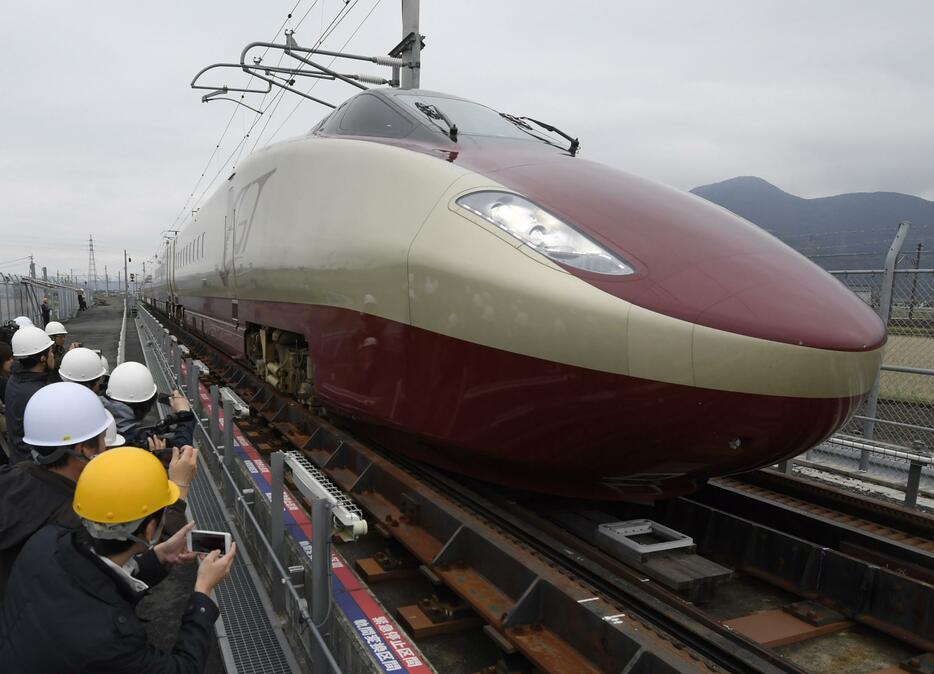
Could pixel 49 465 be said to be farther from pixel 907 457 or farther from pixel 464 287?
pixel 907 457

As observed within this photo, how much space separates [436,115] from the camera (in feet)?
15.5

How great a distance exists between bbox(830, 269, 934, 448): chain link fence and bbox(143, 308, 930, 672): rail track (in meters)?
1.92

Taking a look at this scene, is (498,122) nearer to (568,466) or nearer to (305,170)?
(305,170)

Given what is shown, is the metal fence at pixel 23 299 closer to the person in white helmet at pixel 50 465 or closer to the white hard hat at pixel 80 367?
the white hard hat at pixel 80 367

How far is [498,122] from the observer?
5051 mm

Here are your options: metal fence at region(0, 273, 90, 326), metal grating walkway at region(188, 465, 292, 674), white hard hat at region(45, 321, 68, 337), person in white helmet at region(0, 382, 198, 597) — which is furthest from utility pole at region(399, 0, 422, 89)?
metal fence at region(0, 273, 90, 326)

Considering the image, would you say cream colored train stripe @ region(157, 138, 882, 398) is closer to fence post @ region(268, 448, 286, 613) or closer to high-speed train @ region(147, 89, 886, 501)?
high-speed train @ region(147, 89, 886, 501)

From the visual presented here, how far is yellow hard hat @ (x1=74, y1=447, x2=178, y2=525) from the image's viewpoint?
180cm

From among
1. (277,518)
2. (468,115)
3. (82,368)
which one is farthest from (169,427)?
(468,115)

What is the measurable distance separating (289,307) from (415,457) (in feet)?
5.83

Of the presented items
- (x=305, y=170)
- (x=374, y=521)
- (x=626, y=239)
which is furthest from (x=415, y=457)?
(x=305, y=170)

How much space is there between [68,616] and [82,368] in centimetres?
282

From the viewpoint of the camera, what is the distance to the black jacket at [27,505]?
220cm

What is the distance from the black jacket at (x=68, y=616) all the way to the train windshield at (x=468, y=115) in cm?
348
